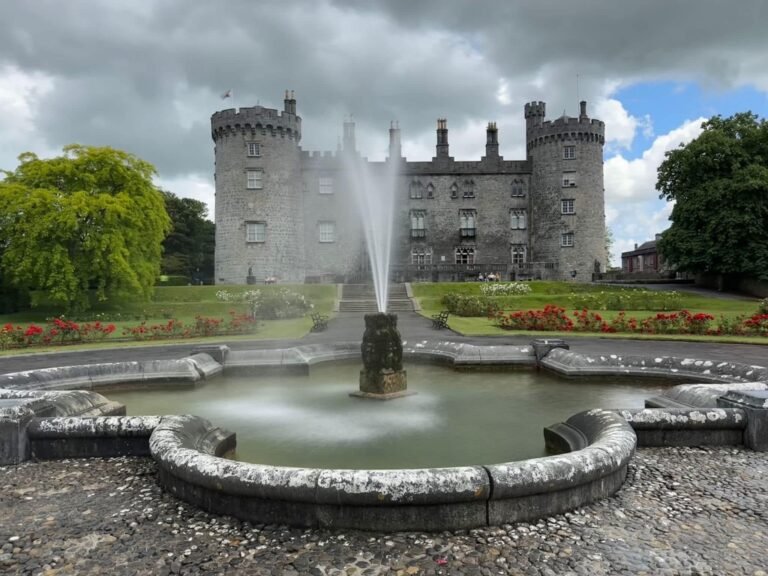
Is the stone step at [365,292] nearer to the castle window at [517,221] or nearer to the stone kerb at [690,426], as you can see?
the castle window at [517,221]

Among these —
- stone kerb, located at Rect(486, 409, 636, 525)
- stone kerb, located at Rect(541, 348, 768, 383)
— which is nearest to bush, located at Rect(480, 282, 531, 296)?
stone kerb, located at Rect(541, 348, 768, 383)

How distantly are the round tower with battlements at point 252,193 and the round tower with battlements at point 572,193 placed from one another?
85.4 ft

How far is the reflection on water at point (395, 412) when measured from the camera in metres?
6.01

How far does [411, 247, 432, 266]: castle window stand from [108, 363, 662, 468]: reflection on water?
45.0 m

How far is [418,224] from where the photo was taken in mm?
55938

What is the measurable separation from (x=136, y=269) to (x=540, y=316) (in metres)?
26.7

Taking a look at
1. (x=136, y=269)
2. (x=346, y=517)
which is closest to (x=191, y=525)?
(x=346, y=517)

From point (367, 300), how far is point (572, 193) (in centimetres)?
2856

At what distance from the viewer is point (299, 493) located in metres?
4.19

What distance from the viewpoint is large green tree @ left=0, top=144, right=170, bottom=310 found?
32625 millimetres

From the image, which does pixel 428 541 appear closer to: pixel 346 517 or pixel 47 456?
pixel 346 517

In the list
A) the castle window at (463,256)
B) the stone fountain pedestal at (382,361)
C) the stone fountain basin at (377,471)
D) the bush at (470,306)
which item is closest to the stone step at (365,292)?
the bush at (470,306)

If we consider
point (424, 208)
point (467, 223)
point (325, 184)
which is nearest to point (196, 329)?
point (325, 184)

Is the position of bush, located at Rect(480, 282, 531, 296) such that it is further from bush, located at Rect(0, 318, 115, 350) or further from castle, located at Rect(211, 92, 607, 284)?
bush, located at Rect(0, 318, 115, 350)
